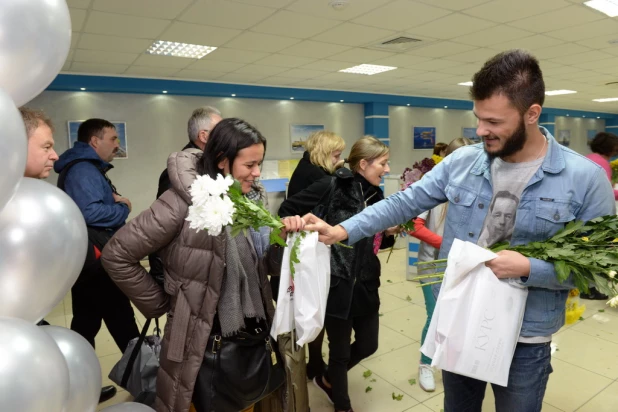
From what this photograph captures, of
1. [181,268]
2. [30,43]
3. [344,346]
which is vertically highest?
[30,43]

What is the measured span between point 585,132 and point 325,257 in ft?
64.9

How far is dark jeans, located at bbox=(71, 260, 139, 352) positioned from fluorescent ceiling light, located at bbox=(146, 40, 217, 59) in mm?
3686

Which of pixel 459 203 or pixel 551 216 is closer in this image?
pixel 551 216

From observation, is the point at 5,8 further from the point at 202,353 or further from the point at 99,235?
the point at 99,235

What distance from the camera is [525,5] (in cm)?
415

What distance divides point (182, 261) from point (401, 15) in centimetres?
398

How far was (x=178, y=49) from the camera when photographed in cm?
549

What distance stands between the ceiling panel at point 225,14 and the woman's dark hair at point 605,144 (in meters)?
3.53

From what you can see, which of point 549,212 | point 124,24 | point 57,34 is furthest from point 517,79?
point 124,24

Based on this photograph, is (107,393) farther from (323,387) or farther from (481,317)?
(481,317)

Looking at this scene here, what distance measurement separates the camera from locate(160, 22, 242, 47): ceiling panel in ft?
14.8

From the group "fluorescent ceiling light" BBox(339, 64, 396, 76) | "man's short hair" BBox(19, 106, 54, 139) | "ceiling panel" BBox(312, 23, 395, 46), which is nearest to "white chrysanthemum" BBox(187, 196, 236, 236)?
"man's short hair" BBox(19, 106, 54, 139)

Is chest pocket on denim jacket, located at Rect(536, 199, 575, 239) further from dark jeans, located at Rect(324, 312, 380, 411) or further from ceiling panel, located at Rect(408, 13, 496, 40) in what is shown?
ceiling panel, located at Rect(408, 13, 496, 40)

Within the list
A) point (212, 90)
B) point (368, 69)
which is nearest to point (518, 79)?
point (368, 69)
